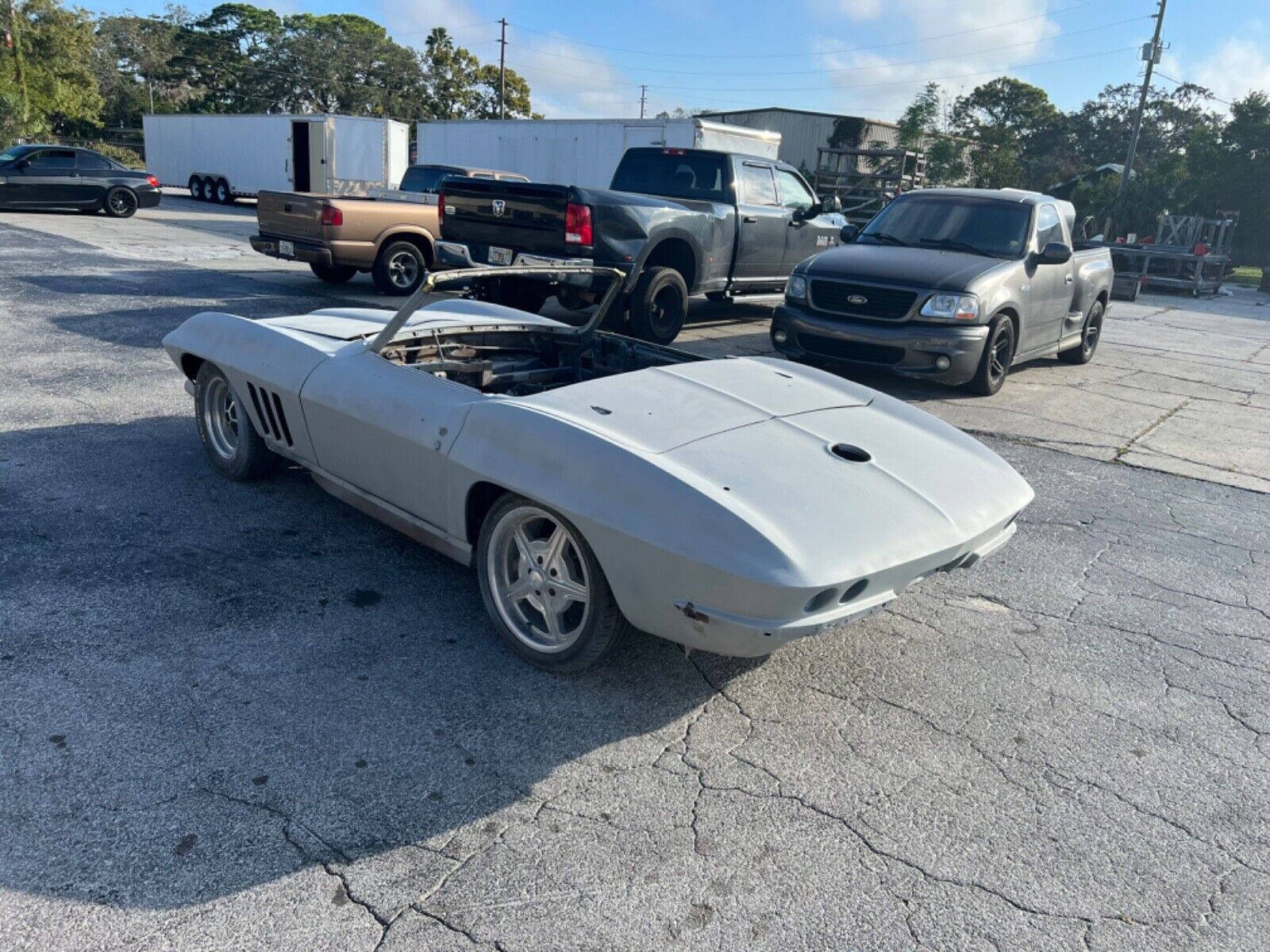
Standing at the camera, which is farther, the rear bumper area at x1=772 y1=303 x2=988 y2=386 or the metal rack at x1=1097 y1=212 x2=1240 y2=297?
the metal rack at x1=1097 y1=212 x2=1240 y2=297

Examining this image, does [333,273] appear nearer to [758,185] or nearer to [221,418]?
[758,185]

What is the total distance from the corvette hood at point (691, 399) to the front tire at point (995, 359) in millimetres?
4326

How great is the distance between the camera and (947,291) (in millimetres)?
7715

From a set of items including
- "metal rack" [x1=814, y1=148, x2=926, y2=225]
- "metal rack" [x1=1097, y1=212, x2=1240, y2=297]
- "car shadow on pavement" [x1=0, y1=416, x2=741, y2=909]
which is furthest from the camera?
"metal rack" [x1=814, y1=148, x2=926, y2=225]

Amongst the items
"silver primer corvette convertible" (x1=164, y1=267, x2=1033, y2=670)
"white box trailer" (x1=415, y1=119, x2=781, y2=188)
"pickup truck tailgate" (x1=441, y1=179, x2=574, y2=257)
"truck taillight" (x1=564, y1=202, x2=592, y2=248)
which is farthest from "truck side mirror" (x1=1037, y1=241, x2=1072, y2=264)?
"white box trailer" (x1=415, y1=119, x2=781, y2=188)

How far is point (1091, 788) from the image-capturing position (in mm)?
2869

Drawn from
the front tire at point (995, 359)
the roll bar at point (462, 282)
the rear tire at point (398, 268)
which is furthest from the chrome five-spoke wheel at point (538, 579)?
the rear tire at point (398, 268)

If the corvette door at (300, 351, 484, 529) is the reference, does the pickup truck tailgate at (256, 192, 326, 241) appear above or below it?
above

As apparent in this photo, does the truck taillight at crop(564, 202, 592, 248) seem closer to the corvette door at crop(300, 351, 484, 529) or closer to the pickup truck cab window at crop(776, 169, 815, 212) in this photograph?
the pickup truck cab window at crop(776, 169, 815, 212)

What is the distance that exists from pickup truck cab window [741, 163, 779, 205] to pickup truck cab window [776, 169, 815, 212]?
16 cm

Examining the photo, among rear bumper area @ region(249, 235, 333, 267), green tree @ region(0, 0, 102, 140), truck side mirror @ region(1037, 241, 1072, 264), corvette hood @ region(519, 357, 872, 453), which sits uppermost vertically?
green tree @ region(0, 0, 102, 140)

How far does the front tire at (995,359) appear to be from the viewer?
8.03 m

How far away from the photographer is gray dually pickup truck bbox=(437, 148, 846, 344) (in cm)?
895

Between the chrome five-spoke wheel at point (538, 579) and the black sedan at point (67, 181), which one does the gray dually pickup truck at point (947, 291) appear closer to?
the chrome five-spoke wheel at point (538, 579)
